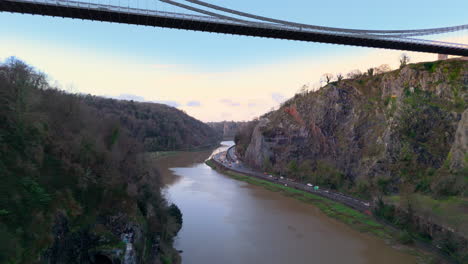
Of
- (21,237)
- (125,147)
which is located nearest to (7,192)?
(21,237)

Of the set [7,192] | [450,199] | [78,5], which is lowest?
[450,199]

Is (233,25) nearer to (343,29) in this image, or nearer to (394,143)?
(343,29)

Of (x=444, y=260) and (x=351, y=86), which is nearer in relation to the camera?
(x=444, y=260)

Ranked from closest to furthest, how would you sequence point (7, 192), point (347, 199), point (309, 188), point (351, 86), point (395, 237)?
point (7, 192) → point (395, 237) → point (347, 199) → point (309, 188) → point (351, 86)

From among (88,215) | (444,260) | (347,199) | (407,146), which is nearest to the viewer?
(88,215)

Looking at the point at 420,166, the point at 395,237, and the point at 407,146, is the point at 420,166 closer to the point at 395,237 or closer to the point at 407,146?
the point at 407,146

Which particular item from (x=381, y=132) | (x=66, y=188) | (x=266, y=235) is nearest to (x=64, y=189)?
(x=66, y=188)

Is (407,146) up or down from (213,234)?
up

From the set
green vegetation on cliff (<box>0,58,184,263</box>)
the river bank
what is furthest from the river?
green vegetation on cliff (<box>0,58,184,263</box>)

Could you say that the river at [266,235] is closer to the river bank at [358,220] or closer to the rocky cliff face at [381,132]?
the river bank at [358,220]
